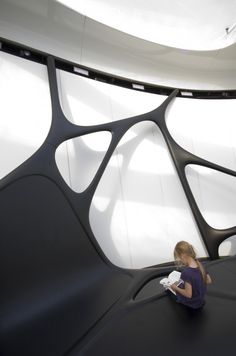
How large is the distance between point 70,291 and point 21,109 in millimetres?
2867

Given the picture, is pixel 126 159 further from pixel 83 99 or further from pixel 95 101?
pixel 83 99

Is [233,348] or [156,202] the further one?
[156,202]

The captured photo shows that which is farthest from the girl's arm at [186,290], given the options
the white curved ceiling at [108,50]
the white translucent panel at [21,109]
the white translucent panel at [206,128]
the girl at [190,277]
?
the white curved ceiling at [108,50]

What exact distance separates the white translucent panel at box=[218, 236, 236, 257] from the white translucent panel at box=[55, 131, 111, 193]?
2720 mm

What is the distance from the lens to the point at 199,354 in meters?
1.74

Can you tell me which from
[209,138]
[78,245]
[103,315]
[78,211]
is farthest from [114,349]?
[209,138]

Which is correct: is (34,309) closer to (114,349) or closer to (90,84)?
(114,349)

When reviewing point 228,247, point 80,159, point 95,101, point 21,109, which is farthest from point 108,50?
point 228,247

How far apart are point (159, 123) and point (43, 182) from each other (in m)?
2.70

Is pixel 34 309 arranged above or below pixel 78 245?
below

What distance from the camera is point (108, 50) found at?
531 centimetres

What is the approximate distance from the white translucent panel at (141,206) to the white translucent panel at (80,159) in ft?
0.87

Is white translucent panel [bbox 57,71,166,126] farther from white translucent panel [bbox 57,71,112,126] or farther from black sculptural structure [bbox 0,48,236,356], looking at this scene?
black sculptural structure [bbox 0,48,236,356]

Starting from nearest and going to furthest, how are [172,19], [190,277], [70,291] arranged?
[190,277], [70,291], [172,19]
